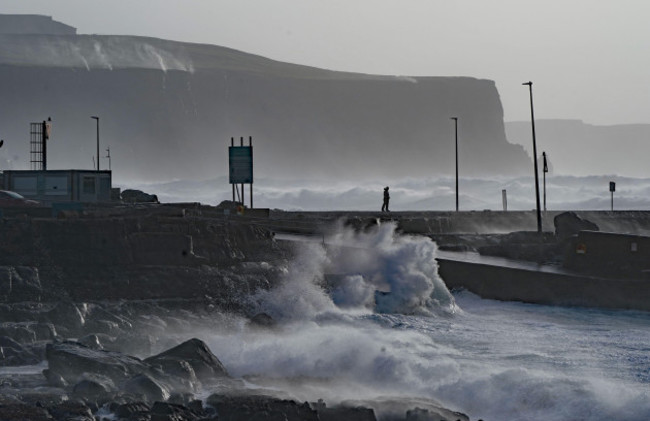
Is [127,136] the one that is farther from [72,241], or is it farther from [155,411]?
[155,411]

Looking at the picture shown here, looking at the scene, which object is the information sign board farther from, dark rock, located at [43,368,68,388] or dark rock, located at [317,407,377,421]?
dark rock, located at [317,407,377,421]

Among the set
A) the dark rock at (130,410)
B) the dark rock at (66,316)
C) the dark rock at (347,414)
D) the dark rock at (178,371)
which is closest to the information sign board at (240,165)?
the dark rock at (66,316)

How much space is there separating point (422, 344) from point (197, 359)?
5406 mm

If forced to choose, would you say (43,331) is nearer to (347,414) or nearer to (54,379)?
(54,379)

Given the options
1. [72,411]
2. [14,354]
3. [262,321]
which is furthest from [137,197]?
[72,411]

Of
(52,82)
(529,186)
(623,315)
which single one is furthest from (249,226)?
(52,82)

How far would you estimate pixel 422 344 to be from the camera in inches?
949

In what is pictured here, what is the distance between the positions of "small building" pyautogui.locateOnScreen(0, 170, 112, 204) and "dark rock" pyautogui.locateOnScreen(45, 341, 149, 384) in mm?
22802

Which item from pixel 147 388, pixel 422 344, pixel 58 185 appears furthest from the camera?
pixel 58 185

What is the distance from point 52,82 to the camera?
14475 cm

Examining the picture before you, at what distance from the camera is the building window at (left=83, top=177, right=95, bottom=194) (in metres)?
42.4

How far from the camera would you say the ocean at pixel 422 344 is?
1920 centimetres

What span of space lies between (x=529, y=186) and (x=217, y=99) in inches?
2002

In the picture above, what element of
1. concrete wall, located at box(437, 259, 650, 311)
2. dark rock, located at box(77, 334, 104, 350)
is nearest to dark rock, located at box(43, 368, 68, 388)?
dark rock, located at box(77, 334, 104, 350)
